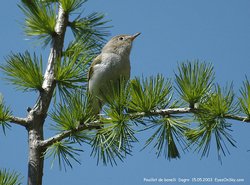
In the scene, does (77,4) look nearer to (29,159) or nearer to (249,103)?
(29,159)

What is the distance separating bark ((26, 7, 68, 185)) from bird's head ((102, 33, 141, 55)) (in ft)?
3.44

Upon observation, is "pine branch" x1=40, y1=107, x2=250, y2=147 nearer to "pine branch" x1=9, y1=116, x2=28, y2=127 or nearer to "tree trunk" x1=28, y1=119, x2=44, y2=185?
"tree trunk" x1=28, y1=119, x2=44, y2=185

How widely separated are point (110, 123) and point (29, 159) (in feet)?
2.21

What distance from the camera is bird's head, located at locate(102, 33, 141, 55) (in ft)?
16.6

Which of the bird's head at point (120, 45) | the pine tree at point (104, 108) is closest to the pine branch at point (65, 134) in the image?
→ the pine tree at point (104, 108)

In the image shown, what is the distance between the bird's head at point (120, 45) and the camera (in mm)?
5074

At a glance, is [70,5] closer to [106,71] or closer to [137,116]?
[106,71]

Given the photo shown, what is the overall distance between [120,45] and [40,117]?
1969mm

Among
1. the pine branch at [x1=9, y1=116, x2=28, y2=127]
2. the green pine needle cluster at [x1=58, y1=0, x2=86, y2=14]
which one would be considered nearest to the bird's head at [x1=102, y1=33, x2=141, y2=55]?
the green pine needle cluster at [x1=58, y1=0, x2=86, y2=14]

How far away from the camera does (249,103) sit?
2.77m

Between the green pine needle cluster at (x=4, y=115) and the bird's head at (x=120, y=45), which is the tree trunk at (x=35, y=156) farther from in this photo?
the bird's head at (x=120, y=45)

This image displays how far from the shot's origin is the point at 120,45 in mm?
5266

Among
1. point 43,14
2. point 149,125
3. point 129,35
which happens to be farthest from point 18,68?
point 129,35

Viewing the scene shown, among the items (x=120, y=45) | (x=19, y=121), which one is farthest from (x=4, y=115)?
(x=120, y=45)
